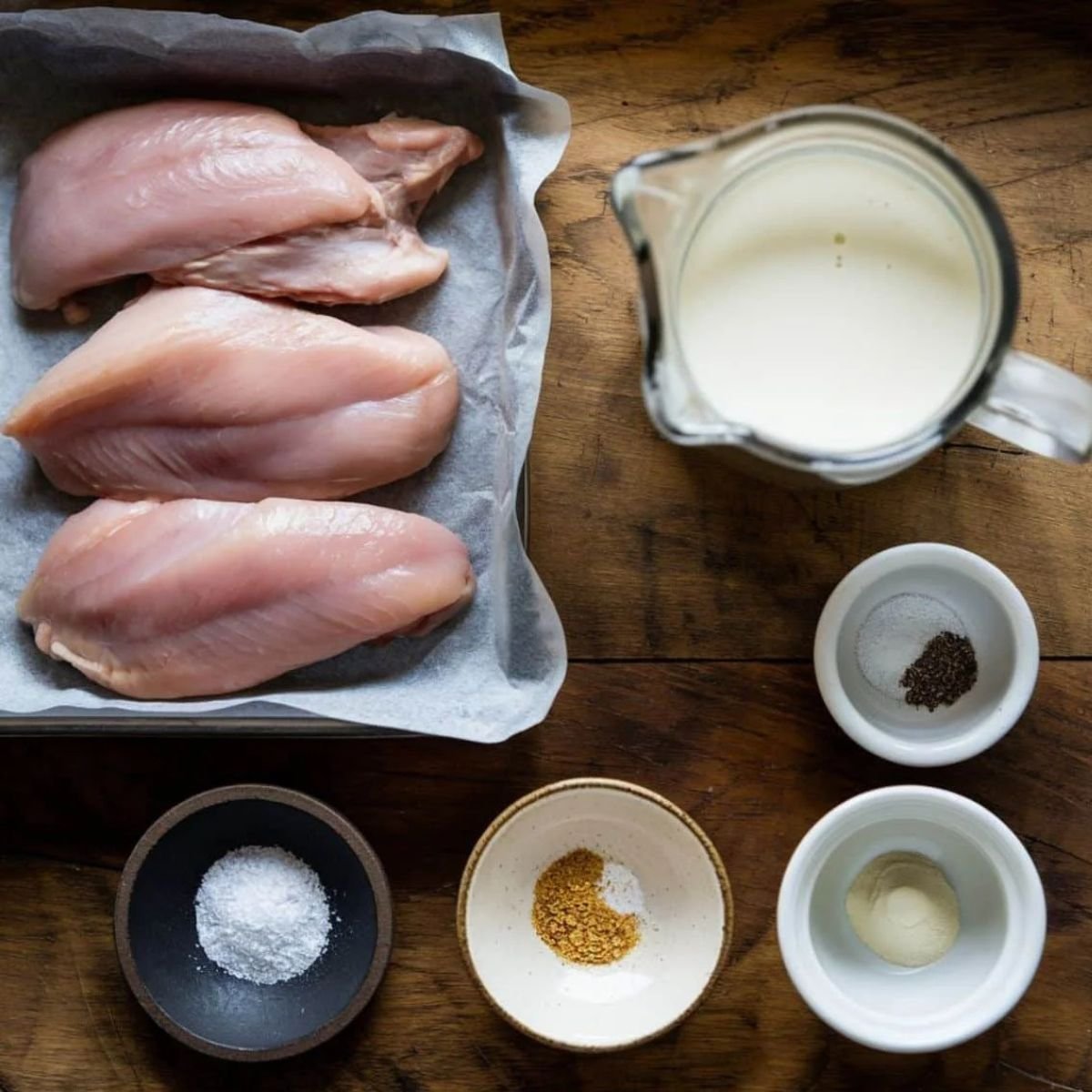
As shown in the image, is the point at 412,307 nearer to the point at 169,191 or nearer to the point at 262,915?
the point at 169,191

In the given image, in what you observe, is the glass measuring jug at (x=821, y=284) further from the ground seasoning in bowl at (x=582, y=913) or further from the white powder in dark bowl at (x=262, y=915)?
the white powder in dark bowl at (x=262, y=915)

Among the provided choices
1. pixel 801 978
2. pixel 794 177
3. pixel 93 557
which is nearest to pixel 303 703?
pixel 93 557

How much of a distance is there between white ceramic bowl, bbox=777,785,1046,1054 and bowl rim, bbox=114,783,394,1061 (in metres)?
0.38

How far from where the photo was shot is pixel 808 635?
146 centimetres

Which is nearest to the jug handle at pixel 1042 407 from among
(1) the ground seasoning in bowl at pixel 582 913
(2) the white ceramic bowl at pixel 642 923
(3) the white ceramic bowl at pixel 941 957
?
(3) the white ceramic bowl at pixel 941 957

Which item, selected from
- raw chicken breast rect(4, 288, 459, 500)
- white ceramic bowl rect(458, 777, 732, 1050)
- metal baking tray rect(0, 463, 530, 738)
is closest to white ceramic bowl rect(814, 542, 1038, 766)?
white ceramic bowl rect(458, 777, 732, 1050)

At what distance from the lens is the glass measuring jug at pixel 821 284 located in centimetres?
117

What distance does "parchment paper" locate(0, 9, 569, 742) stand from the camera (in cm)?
136

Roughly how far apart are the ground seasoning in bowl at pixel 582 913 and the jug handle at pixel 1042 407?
1.96ft

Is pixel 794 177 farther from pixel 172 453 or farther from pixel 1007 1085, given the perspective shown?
pixel 1007 1085

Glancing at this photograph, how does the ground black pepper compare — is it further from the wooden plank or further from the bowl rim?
the bowl rim

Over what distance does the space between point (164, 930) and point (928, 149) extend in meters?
1.02

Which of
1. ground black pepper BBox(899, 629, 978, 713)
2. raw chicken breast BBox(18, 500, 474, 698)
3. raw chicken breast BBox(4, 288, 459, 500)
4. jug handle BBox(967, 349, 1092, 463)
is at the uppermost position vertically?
jug handle BBox(967, 349, 1092, 463)

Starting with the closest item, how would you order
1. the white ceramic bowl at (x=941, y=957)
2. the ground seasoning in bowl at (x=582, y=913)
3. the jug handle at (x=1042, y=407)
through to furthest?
1. the jug handle at (x=1042, y=407)
2. the white ceramic bowl at (x=941, y=957)
3. the ground seasoning in bowl at (x=582, y=913)
